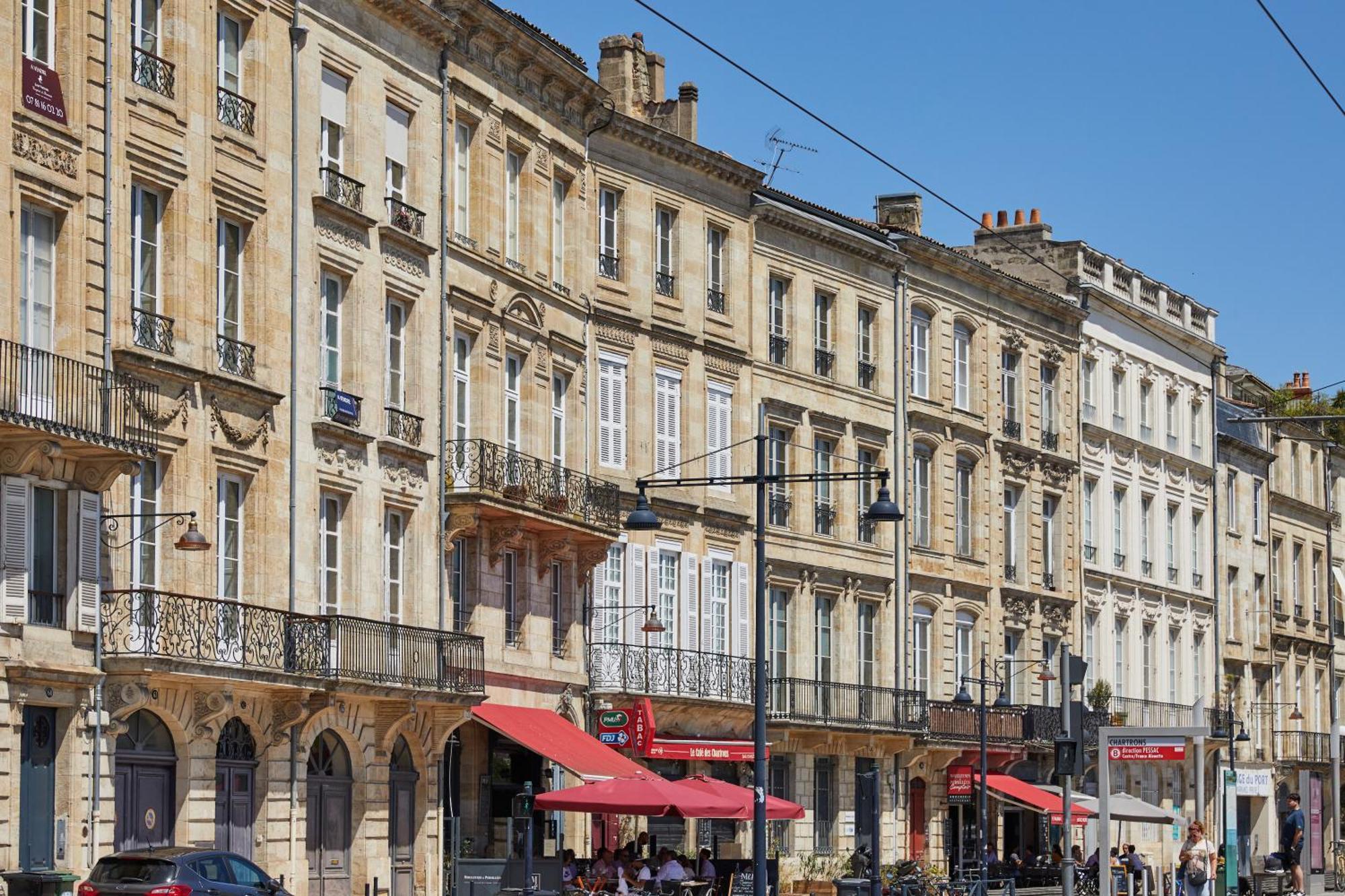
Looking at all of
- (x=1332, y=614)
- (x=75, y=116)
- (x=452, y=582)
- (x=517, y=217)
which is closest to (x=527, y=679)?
(x=452, y=582)

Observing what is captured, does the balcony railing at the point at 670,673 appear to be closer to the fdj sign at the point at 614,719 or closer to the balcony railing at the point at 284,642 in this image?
the fdj sign at the point at 614,719

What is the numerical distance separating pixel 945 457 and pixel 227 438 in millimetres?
23758

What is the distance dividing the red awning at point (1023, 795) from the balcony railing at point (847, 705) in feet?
6.99

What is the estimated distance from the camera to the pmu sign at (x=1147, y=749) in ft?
114


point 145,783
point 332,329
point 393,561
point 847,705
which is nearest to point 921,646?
point 847,705

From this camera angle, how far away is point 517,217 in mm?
38031

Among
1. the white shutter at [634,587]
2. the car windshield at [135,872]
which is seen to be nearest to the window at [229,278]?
the car windshield at [135,872]

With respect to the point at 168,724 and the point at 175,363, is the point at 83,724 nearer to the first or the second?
the point at 168,724

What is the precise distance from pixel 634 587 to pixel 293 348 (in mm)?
10973

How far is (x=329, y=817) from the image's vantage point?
1275 inches

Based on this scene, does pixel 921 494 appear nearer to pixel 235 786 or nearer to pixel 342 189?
pixel 342 189

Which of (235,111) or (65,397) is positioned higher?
(235,111)

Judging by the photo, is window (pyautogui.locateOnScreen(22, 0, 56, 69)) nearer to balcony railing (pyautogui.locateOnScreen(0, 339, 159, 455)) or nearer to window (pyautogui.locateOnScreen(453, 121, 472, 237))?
balcony railing (pyautogui.locateOnScreen(0, 339, 159, 455))

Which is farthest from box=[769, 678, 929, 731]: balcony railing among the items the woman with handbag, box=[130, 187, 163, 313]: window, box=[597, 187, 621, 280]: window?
box=[130, 187, 163, 313]: window
